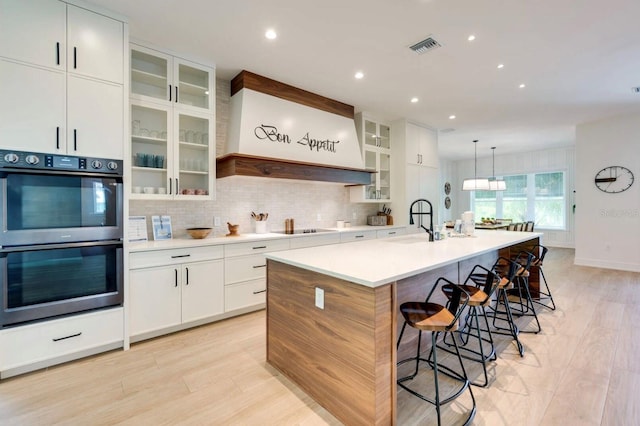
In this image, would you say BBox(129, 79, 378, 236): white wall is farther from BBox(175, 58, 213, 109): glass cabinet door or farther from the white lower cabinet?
the white lower cabinet

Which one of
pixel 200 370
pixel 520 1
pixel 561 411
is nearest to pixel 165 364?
pixel 200 370

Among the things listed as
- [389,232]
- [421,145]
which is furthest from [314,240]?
[421,145]

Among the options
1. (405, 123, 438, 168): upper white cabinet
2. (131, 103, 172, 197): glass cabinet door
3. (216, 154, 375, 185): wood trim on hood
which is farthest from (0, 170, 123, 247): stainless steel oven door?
(405, 123, 438, 168): upper white cabinet

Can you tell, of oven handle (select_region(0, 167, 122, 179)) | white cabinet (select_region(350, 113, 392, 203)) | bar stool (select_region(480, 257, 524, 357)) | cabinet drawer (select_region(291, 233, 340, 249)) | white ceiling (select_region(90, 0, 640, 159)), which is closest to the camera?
oven handle (select_region(0, 167, 122, 179))

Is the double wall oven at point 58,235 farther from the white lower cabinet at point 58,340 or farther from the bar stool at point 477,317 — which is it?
the bar stool at point 477,317

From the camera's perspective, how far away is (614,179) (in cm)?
554

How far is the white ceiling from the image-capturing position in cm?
244

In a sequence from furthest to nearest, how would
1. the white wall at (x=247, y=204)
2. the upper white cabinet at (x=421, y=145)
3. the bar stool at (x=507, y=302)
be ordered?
1. the upper white cabinet at (x=421, y=145)
2. the white wall at (x=247, y=204)
3. the bar stool at (x=507, y=302)

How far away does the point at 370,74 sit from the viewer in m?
3.66

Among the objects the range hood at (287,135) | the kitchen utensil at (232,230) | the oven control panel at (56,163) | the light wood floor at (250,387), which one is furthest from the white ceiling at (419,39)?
the light wood floor at (250,387)

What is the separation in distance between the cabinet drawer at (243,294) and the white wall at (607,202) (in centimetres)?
644

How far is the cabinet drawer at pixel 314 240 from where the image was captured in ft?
12.5

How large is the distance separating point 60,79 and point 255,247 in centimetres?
223

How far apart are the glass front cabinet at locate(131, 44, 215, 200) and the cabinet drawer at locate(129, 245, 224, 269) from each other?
2.04ft
